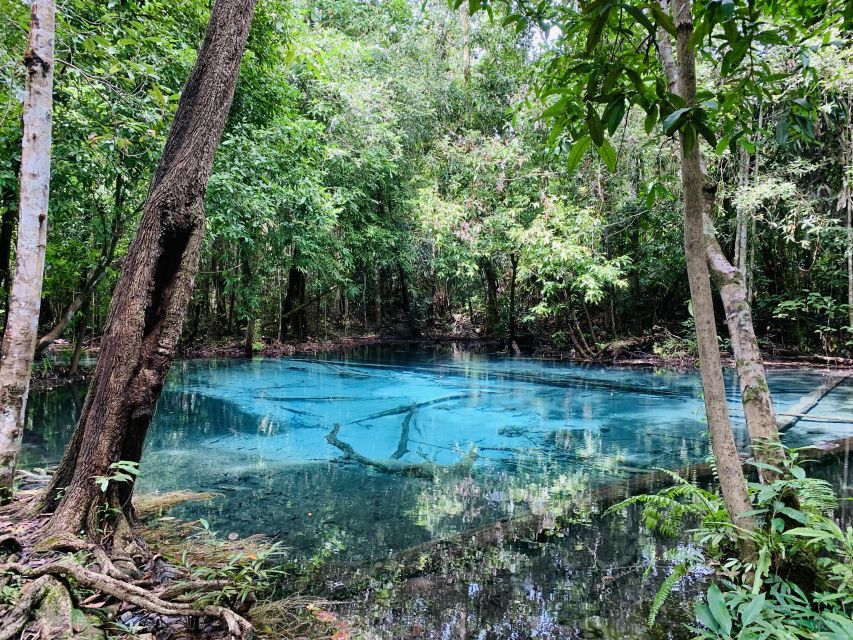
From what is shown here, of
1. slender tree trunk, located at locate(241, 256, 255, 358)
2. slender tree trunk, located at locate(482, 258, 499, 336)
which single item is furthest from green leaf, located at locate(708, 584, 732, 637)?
slender tree trunk, located at locate(482, 258, 499, 336)

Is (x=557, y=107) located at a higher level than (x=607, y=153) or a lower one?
higher

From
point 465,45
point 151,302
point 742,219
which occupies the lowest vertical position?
point 151,302

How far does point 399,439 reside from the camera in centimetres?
554

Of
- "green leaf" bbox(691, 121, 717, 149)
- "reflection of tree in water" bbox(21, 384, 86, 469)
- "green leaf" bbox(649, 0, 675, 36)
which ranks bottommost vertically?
"reflection of tree in water" bbox(21, 384, 86, 469)

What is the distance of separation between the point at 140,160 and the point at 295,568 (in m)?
4.63

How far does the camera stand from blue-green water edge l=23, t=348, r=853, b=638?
2.37 m

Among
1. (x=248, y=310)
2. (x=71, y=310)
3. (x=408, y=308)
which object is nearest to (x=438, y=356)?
(x=248, y=310)

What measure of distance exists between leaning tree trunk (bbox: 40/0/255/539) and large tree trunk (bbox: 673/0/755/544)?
7.30ft

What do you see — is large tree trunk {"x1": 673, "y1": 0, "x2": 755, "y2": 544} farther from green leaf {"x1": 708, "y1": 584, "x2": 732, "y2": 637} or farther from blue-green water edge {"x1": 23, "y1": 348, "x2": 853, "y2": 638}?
blue-green water edge {"x1": 23, "y1": 348, "x2": 853, "y2": 638}

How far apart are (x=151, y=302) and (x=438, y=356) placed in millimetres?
11514

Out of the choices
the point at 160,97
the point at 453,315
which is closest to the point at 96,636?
the point at 160,97

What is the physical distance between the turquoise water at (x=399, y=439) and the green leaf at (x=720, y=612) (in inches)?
71.7

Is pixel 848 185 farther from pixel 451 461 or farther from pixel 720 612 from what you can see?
pixel 720 612

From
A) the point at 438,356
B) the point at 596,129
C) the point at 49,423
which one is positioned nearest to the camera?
the point at 596,129
